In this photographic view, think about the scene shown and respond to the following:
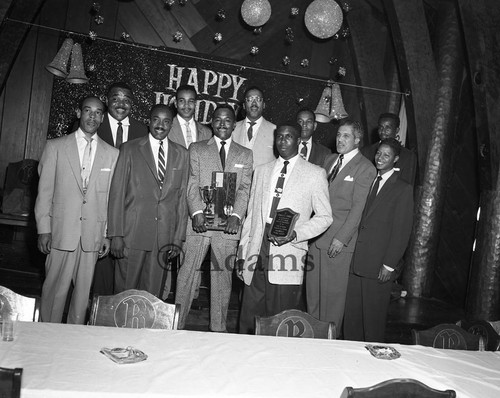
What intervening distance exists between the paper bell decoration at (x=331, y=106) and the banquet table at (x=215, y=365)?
4.94m

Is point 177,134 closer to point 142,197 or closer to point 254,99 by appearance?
point 254,99

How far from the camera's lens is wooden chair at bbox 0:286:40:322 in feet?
10.4

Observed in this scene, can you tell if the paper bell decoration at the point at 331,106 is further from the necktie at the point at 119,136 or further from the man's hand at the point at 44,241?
the man's hand at the point at 44,241

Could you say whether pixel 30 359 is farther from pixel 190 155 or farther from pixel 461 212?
pixel 461 212

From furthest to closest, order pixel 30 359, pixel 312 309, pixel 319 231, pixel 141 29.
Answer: pixel 141 29 < pixel 312 309 < pixel 319 231 < pixel 30 359

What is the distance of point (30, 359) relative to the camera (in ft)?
8.46

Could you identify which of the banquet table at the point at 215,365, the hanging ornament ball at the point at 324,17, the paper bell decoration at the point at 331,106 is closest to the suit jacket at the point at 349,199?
the banquet table at the point at 215,365

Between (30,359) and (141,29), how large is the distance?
255 inches

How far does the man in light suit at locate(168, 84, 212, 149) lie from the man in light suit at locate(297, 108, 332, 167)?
37.6 inches

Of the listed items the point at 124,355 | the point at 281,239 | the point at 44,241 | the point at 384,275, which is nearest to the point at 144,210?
the point at 44,241

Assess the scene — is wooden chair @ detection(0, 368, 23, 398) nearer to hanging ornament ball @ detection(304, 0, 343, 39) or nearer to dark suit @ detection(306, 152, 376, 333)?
dark suit @ detection(306, 152, 376, 333)

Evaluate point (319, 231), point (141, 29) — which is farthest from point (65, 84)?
point (319, 231)

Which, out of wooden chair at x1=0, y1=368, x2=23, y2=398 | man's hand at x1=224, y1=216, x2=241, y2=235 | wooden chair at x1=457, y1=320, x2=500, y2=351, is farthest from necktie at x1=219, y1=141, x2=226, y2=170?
wooden chair at x1=0, y1=368, x2=23, y2=398

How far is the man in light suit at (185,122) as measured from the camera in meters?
5.62
